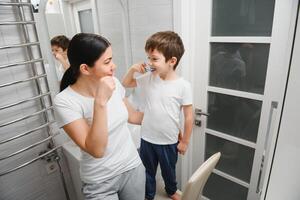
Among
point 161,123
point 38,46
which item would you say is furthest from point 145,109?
point 38,46

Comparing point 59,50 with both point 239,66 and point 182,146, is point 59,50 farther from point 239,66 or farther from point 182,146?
point 239,66

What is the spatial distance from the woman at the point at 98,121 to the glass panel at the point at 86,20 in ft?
2.31

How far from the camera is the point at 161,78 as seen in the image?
1141mm

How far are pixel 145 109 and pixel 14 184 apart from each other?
36.2 inches

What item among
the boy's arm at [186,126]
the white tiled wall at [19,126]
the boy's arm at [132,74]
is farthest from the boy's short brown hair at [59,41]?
the boy's arm at [186,126]

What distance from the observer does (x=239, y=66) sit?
1245 millimetres

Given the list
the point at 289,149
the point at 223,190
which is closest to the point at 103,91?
the point at 289,149

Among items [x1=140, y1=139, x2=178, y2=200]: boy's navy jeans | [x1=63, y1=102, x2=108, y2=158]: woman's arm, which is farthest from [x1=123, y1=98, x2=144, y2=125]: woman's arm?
[x1=63, y1=102, x2=108, y2=158]: woman's arm

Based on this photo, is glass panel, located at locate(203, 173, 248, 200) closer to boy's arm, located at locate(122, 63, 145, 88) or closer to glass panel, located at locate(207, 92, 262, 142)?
glass panel, located at locate(207, 92, 262, 142)

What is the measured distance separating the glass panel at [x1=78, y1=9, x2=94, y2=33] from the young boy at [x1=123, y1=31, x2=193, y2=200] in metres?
0.54

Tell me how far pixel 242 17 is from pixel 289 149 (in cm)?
88

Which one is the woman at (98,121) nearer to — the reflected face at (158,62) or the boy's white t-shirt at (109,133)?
the boy's white t-shirt at (109,133)

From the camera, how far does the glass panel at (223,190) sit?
152 centimetres

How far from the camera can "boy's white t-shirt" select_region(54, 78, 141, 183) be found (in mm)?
738
